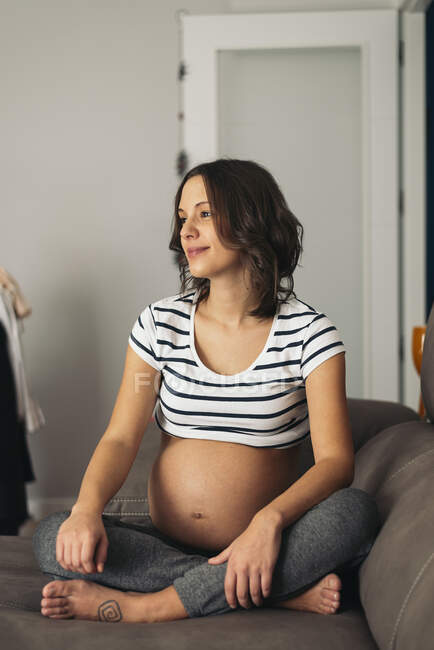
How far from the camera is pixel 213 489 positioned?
1137 millimetres

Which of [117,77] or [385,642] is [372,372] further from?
[385,642]

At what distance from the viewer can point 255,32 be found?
266cm

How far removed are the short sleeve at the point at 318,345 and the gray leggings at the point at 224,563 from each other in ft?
0.80

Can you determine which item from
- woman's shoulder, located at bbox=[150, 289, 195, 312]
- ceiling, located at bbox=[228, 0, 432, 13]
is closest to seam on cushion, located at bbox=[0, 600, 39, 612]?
woman's shoulder, located at bbox=[150, 289, 195, 312]

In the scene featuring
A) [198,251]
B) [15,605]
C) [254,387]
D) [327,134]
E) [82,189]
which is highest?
[327,134]

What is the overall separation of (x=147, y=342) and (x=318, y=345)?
35 centimetres

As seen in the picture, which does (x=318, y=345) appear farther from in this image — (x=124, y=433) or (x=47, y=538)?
(x=47, y=538)

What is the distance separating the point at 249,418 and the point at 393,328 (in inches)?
66.7

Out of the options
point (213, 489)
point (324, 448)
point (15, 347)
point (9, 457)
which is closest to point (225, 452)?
point (213, 489)

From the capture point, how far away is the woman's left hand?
2.92 ft

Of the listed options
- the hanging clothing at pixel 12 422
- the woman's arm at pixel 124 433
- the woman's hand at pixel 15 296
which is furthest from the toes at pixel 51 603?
the woman's hand at pixel 15 296

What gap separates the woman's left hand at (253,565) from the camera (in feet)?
2.92

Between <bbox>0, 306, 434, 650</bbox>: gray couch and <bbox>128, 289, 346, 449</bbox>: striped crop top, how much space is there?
0.21m

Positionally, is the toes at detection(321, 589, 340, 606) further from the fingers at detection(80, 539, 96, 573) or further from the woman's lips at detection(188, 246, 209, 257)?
the woman's lips at detection(188, 246, 209, 257)
